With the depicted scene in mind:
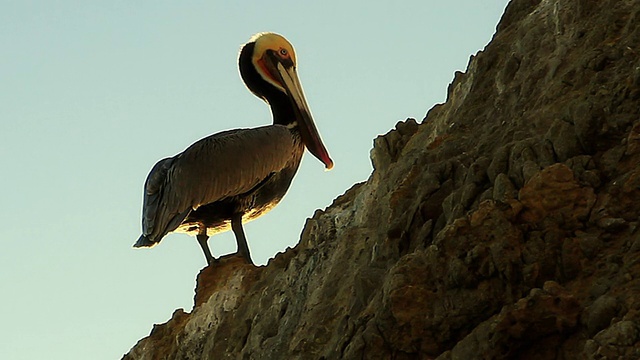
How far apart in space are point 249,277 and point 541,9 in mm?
3263

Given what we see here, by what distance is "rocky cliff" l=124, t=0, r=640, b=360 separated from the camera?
5535mm

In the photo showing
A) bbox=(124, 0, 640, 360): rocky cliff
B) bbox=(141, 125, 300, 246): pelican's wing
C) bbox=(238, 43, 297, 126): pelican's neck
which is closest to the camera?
bbox=(124, 0, 640, 360): rocky cliff

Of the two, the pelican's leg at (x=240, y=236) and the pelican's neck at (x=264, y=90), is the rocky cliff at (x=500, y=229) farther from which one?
the pelican's neck at (x=264, y=90)

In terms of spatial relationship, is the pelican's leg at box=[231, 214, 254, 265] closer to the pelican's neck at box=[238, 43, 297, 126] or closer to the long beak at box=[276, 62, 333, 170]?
the long beak at box=[276, 62, 333, 170]

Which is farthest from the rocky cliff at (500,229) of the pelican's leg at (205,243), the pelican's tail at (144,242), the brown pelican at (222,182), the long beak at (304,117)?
the long beak at (304,117)

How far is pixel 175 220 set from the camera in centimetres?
1180

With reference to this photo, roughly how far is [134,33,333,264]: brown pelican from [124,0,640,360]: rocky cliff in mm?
2873

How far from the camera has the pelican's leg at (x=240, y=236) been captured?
1166cm

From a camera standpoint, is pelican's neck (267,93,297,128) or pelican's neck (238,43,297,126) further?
pelican's neck (238,43,297,126)

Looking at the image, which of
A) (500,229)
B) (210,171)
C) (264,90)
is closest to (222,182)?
(210,171)

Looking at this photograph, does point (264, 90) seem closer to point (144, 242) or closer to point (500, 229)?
point (144, 242)

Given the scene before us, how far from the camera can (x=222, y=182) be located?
40.2 feet

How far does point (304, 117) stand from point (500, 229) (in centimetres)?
790

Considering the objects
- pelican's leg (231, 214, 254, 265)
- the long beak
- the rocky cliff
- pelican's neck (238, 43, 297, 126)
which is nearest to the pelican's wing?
pelican's leg (231, 214, 254, 265)
